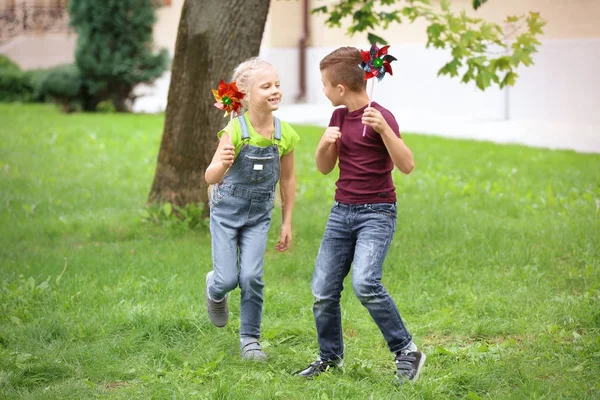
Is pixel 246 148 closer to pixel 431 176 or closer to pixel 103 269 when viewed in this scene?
pixel 103 269

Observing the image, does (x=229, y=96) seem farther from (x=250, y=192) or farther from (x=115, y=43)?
(x=115, y=43)

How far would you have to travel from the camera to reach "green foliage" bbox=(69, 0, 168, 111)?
19.9 metres

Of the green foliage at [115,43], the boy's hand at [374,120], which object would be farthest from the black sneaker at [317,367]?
the green foliage at [115,43]

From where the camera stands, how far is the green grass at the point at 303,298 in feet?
14.1

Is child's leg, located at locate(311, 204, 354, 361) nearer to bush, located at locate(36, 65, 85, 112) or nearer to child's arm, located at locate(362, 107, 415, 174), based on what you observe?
child's arm, located at locate(362, 107, 415, 174)

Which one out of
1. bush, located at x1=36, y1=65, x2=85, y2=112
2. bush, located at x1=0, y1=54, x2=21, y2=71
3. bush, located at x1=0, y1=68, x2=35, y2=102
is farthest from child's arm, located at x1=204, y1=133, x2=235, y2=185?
bush, located at x1=0, y1=54, x2=21, y2=71

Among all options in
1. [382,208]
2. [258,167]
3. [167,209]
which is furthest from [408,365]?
[167,209]

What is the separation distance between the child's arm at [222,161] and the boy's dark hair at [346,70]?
592mm

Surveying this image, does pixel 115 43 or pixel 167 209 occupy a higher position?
pixel 115 43

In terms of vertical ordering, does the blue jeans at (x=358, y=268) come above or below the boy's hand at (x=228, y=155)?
below

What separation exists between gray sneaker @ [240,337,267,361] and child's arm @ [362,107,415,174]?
127 centimetres

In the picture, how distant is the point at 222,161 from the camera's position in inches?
170

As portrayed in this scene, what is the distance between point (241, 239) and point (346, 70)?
3.52 ft

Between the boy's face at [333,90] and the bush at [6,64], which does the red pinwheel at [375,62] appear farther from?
the bush at [6,64]
